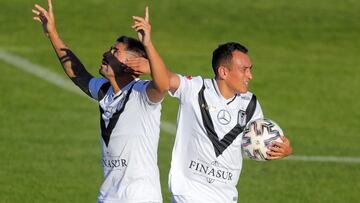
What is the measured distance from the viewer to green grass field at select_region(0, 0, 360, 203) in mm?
17859

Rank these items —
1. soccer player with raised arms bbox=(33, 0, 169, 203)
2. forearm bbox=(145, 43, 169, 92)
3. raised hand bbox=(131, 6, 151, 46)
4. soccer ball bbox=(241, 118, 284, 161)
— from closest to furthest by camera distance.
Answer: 1. raised hand bbox=(131, 6, 151, 46)
2. forearm bbox=(145, 43, 169, 92)
3. soccer player with raised arms bbox=(33, 0, 169, 203)
4. soccer ball bbox=(241, 118, 284, 161)

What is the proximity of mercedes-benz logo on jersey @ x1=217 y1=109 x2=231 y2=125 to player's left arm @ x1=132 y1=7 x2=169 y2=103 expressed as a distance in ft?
2.99


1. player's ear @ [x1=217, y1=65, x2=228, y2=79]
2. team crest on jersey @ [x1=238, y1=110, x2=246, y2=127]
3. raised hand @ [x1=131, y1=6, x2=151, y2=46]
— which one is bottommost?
team crest on jersey @ [x1=238, y1=110, x2=246, y2=127]

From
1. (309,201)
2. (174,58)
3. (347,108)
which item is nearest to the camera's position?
(309,201)

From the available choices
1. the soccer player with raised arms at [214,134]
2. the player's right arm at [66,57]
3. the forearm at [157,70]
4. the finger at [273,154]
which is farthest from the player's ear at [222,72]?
the player's right arm at [66,57]

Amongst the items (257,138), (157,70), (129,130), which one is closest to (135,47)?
(129,130)

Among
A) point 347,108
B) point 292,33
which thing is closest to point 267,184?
point 347,108

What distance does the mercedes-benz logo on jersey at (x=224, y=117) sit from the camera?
39.8ft

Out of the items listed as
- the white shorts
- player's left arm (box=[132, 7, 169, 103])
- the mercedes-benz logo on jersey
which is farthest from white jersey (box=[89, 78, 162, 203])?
the mercedes-benz logo on jersey

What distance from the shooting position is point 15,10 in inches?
1133

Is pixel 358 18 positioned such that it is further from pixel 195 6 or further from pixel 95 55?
pixel 95 55

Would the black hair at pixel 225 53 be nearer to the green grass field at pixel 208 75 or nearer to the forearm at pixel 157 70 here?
the forearm at pixel 157 70

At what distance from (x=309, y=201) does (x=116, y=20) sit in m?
12.4

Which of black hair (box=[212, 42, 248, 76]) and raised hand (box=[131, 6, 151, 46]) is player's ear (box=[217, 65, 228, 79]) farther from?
raised hand (box=[131, 6, 151, 46])
